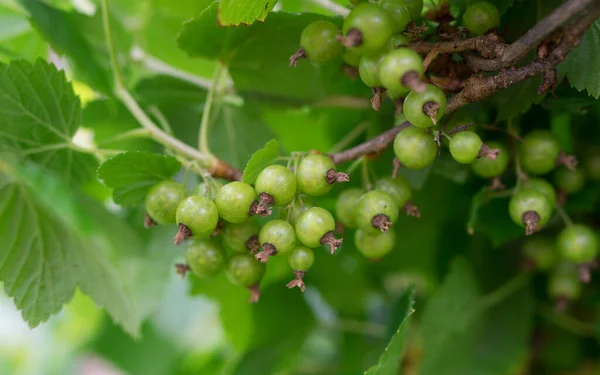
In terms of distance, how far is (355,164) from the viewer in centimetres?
68

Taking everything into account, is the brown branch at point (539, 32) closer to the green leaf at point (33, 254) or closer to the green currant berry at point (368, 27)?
the green currant berry at point (368, 27)

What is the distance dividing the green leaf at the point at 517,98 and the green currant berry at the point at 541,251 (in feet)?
1.03

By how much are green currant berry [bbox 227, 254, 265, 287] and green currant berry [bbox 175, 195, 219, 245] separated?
66 mm

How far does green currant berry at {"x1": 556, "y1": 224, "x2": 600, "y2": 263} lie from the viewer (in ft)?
2.55

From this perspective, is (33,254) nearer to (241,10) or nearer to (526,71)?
(241,10)

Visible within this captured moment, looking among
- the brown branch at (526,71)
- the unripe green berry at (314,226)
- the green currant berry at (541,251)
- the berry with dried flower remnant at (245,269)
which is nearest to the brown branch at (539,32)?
the brown branch at (526,71)

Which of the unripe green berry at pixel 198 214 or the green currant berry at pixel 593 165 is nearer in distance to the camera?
the unripe green berry at pixel 198 214

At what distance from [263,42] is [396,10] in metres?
0.25

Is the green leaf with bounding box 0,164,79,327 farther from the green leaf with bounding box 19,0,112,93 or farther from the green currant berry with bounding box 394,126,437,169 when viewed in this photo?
the green currant berry with bounding box 394,126,437,169

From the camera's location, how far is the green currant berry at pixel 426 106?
1.76 feet

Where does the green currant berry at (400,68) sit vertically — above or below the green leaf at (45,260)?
above

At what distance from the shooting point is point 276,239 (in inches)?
23.3

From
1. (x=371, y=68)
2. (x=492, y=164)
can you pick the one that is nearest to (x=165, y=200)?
(x=371, y=68)

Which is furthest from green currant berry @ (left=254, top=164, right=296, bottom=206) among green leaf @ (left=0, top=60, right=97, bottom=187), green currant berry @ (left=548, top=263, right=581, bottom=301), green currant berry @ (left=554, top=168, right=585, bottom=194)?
green currant berry @ (left=548, top=263, right=581, bottom=301)
